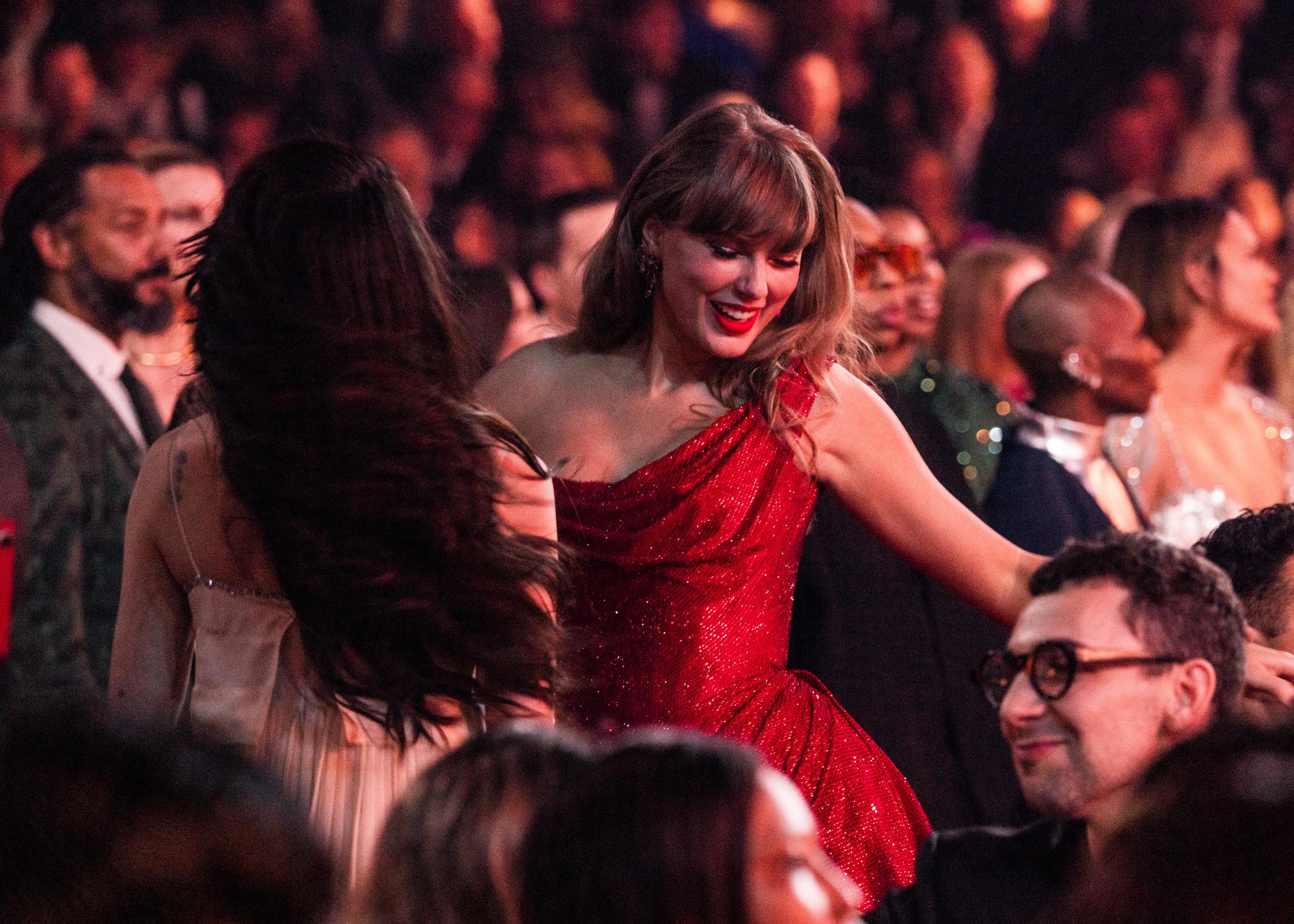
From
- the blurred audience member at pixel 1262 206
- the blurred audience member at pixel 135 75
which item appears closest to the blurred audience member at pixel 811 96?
the blurred audience member at pixel 1262 206

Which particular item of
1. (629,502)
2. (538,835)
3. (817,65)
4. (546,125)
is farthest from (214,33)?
(538,835)

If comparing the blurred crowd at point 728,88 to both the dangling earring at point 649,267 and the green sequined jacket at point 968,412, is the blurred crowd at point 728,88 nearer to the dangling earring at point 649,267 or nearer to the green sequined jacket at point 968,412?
the green sequined jacket at point 968,412

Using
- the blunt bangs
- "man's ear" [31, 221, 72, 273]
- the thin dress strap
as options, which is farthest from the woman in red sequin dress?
"man's ear" [31, 221, 72, 273]

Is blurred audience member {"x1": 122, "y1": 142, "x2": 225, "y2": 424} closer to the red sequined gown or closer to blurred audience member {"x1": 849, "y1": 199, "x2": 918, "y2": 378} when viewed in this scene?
blurred audience member {"x1": 849, "y1": 199, "x2": 918, "y2": 378}

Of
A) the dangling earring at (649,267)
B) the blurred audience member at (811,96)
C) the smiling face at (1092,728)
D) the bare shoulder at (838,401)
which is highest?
the dangling earring at (649,267)

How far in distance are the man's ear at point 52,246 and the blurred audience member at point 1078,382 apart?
2.40 meters

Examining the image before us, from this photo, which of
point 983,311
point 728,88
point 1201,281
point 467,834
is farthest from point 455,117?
point 467,834

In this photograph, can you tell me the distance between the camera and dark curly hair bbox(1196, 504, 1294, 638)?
2742 mm

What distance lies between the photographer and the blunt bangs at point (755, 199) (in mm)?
2662

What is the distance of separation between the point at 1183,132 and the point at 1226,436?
13.0 ft

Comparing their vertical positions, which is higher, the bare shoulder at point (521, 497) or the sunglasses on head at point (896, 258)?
the bare shoulder at point (521, 497)

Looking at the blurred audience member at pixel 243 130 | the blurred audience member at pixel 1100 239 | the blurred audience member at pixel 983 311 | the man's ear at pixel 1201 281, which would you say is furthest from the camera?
the blurred audience member at pixel 243 130

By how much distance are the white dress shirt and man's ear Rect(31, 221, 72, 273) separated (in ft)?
0.36

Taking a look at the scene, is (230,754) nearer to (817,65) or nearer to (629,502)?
(629,502)
